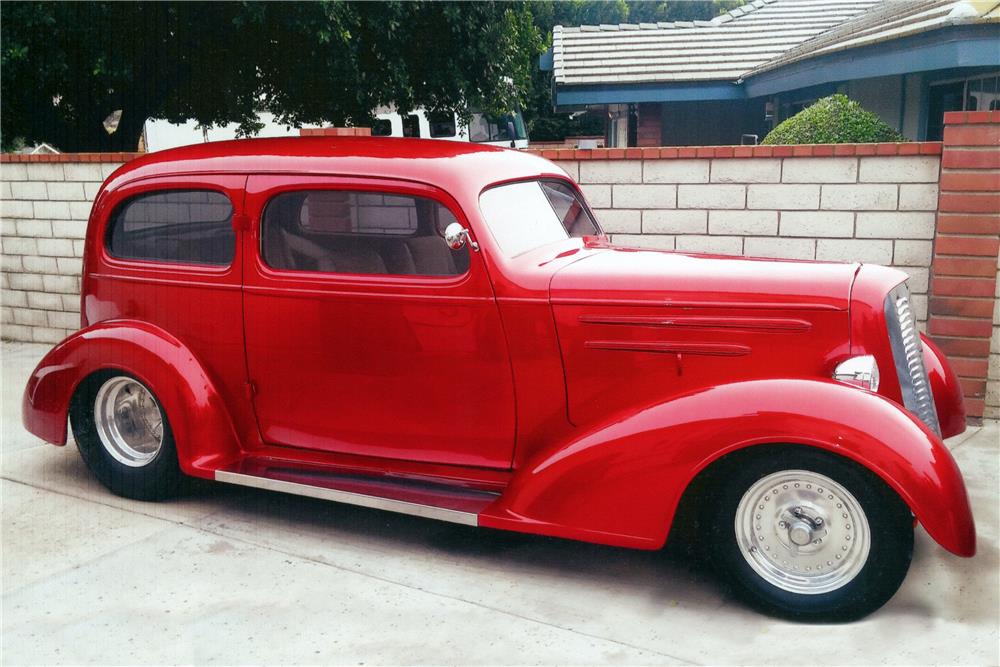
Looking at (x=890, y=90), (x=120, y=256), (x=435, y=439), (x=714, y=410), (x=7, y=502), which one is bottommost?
(x=7, y=502)

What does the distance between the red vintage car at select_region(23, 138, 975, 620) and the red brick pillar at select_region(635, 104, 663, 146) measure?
11372 mm

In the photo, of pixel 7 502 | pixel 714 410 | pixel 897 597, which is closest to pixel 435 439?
pixel 714 410

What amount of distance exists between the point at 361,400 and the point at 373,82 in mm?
10186

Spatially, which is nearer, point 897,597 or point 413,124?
point 897,597

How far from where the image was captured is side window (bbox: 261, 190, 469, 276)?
3.95 metres

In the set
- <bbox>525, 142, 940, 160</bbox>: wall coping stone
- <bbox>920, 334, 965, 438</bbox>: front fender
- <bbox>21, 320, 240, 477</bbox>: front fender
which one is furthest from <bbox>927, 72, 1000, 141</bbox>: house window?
<bbox>21, 320, 240, 477</bbox>: front fender

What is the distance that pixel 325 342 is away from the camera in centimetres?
406

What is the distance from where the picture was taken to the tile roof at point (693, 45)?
13.8 meters

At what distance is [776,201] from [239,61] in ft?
31.1

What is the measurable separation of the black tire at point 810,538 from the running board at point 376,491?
0.93 metres

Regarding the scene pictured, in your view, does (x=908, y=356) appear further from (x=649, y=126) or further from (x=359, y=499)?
(x=649, y=126)

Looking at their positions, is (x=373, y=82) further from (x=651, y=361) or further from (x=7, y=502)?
(x=651, y=361)

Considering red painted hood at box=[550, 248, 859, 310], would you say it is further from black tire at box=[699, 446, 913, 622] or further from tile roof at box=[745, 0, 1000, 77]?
tile roof at box=[745, 0, 1000, 77]


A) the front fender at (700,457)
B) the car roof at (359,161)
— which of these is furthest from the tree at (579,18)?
the front fender at (700,457)
